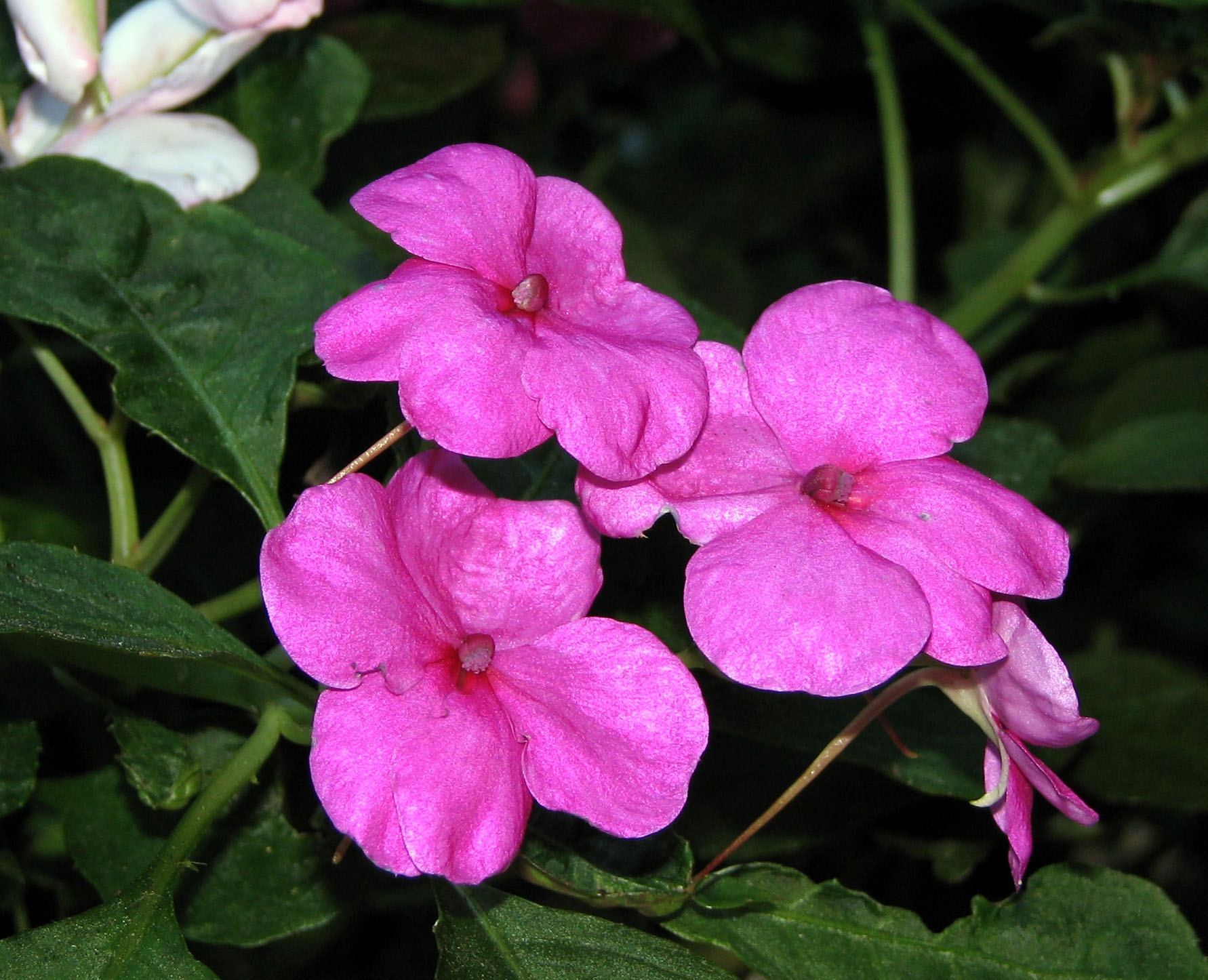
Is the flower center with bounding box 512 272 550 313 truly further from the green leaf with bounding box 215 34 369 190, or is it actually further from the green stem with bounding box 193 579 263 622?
the green leaf with bounding box 215 34 369 190

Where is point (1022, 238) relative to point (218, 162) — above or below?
below

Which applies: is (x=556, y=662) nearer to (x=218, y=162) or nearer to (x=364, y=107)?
(x=218, y=162)

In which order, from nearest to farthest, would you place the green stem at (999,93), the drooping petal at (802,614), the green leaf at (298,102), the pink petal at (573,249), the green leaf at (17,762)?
the drooping petal at (802,614)
the pink petal at (573,249)
the green leaf at (17,762)
the green leaf at (298,102)
the green stem at (999,93)

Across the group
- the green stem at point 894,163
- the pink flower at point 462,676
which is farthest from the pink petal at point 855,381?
the green stem at point 894,163

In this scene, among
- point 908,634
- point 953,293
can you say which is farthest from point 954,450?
point 953,293

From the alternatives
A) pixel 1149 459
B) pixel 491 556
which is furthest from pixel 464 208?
pixel 1149 459

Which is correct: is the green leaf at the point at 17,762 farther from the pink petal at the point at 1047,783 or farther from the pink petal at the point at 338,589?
the pink petal at the point at 1047,783
